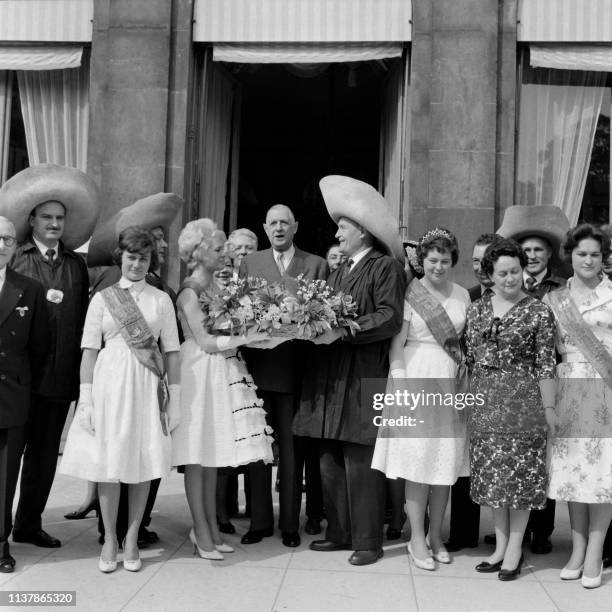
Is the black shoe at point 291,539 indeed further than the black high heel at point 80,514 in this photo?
No

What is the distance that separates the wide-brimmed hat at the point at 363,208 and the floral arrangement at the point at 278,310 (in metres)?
0.52

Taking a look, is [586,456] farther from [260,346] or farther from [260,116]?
[260,116]

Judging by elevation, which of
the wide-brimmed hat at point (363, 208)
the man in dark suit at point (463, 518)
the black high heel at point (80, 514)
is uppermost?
the wide-brimmed hat at point (363, 208)

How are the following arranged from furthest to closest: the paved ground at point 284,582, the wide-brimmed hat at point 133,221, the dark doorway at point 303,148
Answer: the dark doorway at point 303,148 < the wide-brimmed hat at point 133,221 < the paved ground at point 284,582

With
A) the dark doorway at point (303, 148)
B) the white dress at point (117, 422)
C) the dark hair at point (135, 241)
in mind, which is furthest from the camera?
the dark doorway at point (303, 148)

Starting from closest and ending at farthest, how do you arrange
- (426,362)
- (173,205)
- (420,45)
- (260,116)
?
1. (426,362)
2. (173,205)
3. (420,45)
4. (260,116)

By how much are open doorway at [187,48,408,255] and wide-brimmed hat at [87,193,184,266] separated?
9.68 ft

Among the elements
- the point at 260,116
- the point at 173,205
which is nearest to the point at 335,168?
the point at 260,116

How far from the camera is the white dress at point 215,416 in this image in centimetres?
476

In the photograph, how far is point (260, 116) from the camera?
1449 cm

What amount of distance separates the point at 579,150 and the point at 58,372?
6.39 meters

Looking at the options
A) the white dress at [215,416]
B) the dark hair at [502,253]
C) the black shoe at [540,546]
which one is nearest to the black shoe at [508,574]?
the black shoe at [540,546]

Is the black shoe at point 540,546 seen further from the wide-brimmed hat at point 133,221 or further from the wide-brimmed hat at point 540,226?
the wide-brimmed hat at point 133,221

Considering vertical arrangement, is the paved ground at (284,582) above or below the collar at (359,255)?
below
